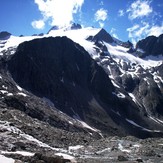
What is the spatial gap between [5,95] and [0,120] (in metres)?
84.8

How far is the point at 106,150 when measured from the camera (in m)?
86.6

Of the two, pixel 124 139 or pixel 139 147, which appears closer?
pixel 139 147

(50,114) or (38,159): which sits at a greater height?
(50,114)

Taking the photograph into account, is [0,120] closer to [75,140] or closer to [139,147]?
[75,140]

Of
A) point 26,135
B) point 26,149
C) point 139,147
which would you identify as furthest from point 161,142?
point 26,149

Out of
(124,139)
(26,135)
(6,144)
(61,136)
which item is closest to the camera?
(6,144)

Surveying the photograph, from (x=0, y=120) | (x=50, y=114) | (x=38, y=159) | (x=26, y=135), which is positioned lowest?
(x=38, y=159)

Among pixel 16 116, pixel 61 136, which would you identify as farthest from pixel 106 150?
pixel 16 116

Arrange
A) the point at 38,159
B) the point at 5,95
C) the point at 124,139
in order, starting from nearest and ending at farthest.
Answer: the point at 38,159
the point at 124,139
the point at 5,95

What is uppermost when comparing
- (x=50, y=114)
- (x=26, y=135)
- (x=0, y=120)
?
(x=50, y=114)

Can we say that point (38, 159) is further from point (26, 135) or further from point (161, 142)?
point (161, 142)

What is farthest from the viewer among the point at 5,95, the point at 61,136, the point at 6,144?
the point at 5,95

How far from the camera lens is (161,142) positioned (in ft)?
329

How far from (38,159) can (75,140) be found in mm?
47815
